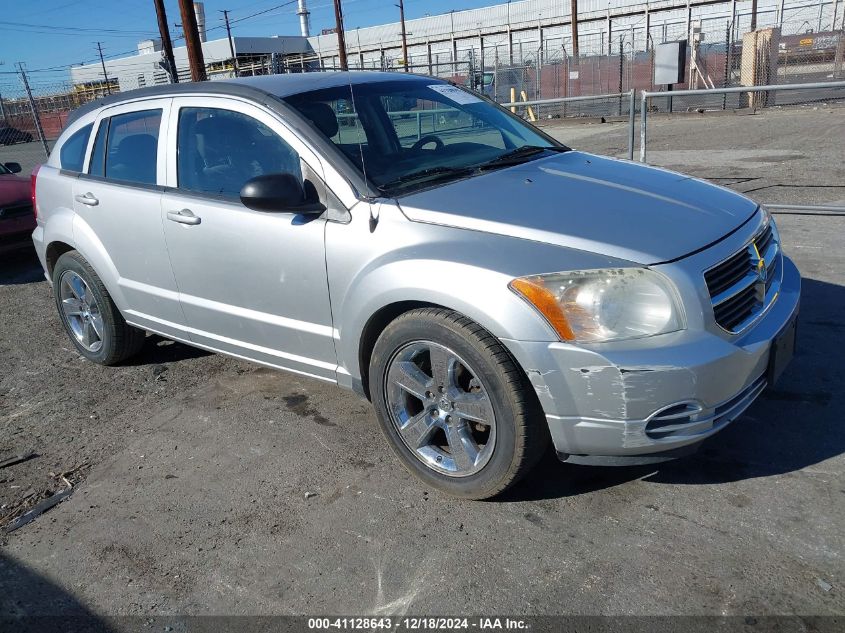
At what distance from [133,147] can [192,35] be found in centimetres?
1395

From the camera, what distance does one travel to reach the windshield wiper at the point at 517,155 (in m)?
3.60

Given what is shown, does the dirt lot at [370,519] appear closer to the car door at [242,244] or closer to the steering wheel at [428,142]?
the car door at [242,244]

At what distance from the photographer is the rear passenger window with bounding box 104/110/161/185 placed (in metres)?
4.09

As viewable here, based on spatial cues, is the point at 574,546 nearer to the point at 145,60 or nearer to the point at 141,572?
the point at 141,572

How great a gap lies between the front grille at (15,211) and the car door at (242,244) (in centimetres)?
503

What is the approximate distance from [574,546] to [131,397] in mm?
3054

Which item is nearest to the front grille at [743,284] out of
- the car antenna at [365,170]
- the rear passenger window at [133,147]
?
the car antenna at [365,170]

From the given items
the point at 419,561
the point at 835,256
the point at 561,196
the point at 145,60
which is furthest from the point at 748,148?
the point at 145,60

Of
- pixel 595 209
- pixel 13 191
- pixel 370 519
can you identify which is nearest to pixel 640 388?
pixel 595 209

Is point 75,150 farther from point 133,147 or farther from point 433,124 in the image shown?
point 433,124

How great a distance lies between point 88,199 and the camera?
14.6 ft

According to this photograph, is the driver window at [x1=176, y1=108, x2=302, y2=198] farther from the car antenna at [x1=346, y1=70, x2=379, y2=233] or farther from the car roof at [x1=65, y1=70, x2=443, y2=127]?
the car antenna at [x1=346, y1=70, x2=379, y2=233]

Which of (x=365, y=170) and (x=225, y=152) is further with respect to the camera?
(x=225, y=152)

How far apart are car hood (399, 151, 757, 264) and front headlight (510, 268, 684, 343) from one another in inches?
3.8
